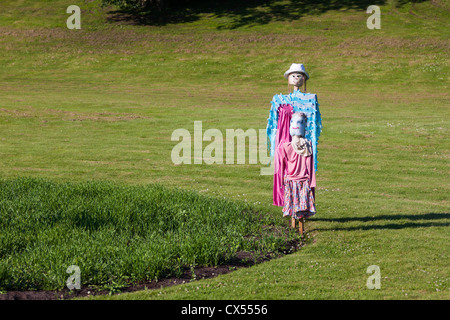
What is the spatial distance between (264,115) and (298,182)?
1676cm

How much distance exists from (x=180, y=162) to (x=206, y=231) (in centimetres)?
787

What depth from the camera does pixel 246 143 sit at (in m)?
20.6

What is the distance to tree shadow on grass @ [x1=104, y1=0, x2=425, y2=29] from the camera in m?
58.2

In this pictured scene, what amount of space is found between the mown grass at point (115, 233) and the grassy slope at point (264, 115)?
724 millimetres

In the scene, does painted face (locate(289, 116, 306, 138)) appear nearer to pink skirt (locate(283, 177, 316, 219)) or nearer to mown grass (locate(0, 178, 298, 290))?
pink skirt (locate(283, 177, 316, 219))

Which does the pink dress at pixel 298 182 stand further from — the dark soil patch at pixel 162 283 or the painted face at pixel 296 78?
the painted face at pixel 296 78

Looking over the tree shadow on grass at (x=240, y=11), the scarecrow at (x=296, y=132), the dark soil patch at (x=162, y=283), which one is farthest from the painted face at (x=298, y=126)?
the tree shadow on grass at (x=240, y=11)

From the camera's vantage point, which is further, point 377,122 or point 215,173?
point 377,122

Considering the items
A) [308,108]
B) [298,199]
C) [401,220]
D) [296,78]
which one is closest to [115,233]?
[298,199]

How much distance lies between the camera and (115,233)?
31.3 ft

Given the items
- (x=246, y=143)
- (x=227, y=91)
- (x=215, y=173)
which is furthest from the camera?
(x=227, y=91)

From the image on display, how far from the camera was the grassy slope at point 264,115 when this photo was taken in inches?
339
